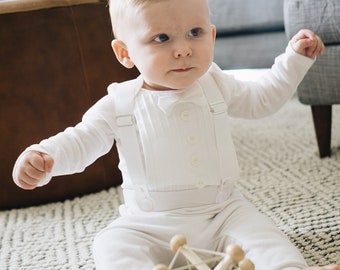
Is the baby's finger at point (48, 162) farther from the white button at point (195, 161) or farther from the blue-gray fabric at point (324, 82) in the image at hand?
the blue-gray fabric at point (324, 82)

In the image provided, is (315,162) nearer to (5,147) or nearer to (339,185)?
(339,185)

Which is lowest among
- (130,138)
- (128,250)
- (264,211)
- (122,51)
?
(264,211)

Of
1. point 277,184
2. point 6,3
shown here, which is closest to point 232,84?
point 277,184

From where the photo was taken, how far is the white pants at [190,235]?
622mm

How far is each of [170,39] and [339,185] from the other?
47 centimetres

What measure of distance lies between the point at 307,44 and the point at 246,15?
2.27ft

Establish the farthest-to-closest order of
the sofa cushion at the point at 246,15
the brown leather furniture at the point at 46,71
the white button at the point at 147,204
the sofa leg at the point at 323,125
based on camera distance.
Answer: the sofa cushion at the point at 246,15 < the sofa leg at the point at 323,125 < the brown leather furniture at the point at 46,71 < the white button at the point at 147,204

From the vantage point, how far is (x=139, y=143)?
706 mm

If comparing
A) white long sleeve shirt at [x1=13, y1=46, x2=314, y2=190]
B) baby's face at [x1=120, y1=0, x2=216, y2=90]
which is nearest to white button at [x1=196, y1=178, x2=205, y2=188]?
white long sleeve shirt at [x1=13, y1=46, x2=314, y2=190]

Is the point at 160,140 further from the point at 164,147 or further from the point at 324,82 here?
the point at 324,82

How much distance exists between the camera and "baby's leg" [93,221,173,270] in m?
0.62

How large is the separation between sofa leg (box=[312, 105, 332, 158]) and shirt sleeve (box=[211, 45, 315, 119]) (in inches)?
13.1

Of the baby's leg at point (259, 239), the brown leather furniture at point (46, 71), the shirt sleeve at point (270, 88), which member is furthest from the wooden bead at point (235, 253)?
the brown leather furniture at point (46, 71)

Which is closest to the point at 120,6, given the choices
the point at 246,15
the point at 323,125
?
the point at 323,125
